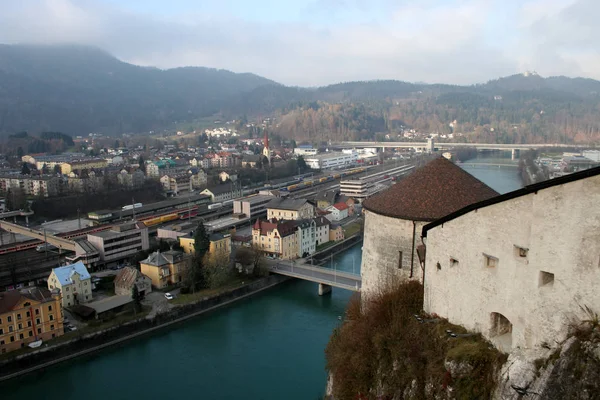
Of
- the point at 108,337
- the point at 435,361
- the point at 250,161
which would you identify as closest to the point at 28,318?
the point at 108,337

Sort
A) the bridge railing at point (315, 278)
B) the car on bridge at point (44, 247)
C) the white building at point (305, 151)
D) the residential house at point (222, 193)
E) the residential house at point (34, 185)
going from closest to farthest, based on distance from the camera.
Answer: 1. the bridge railing at point (315, 278)
2. the car on bridge at point (44, 247)
3. the residential house at point (34, 185)
4. the residential house at point (222, 193)
5. the white building at point (305, 151)

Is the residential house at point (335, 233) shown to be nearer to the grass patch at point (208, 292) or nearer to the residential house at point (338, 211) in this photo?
the residential house at point (338, 211)

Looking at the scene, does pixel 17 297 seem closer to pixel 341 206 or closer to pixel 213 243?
pixel 213 243

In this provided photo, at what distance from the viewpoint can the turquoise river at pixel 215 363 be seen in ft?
31.8

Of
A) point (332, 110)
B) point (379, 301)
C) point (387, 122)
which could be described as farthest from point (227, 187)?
point (387, 122)

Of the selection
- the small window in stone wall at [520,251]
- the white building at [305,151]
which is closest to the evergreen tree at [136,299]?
the small window in stone wall at [520,251]

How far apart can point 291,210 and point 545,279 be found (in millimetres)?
17443

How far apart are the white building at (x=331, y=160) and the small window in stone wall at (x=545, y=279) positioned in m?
39.3

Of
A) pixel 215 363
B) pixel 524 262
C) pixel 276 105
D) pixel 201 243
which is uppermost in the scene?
pixel 276 105

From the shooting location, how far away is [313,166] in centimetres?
4325

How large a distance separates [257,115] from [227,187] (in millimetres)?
74574

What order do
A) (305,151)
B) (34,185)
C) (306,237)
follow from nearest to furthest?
(306,237)
(34,185)
(305,151)

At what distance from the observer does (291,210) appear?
826 inches

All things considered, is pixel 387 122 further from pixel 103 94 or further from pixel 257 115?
pixel 103 94
